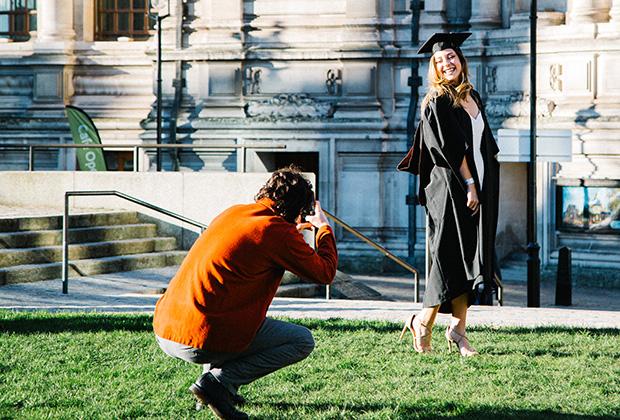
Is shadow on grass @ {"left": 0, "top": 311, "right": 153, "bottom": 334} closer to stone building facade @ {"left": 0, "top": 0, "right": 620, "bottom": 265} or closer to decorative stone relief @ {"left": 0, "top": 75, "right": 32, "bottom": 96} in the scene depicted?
stone building facade @ {"left": 0, "top": 0, "right": 620, "bottom": 265}

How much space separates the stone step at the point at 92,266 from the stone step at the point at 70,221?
0.72m

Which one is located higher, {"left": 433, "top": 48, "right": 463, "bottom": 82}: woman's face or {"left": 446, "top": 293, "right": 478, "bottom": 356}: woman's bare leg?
{"left": 433, "top": 48, "right": 463, "bottom": 82}: woman's face

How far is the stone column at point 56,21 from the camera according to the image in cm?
2572

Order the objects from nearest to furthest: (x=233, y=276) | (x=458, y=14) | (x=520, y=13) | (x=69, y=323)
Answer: (x=233, y=276) < (x=69, y=323) < (x=520, y=13) < (x=458, y=14)

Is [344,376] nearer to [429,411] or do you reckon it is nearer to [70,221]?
[429,411]

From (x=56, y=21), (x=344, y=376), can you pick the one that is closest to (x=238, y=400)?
(x=344, y=376)

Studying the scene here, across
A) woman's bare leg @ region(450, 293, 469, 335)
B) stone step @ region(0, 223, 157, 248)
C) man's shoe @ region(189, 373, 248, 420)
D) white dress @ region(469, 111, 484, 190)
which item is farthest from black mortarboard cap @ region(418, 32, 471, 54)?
stone step @ region(0, 223, 157, 248)

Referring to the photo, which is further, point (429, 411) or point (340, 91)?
point (340, 91)

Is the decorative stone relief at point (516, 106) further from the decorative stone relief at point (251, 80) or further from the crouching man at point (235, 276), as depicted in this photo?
the crouching man at point (235, 276)

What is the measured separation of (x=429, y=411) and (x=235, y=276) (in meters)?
1.36

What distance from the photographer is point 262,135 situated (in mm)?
23828

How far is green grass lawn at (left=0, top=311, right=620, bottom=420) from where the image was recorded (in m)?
7.17

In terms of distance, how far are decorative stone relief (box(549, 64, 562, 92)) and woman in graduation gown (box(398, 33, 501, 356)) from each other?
13482 millimetres

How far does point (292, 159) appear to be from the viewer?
24.7 m
